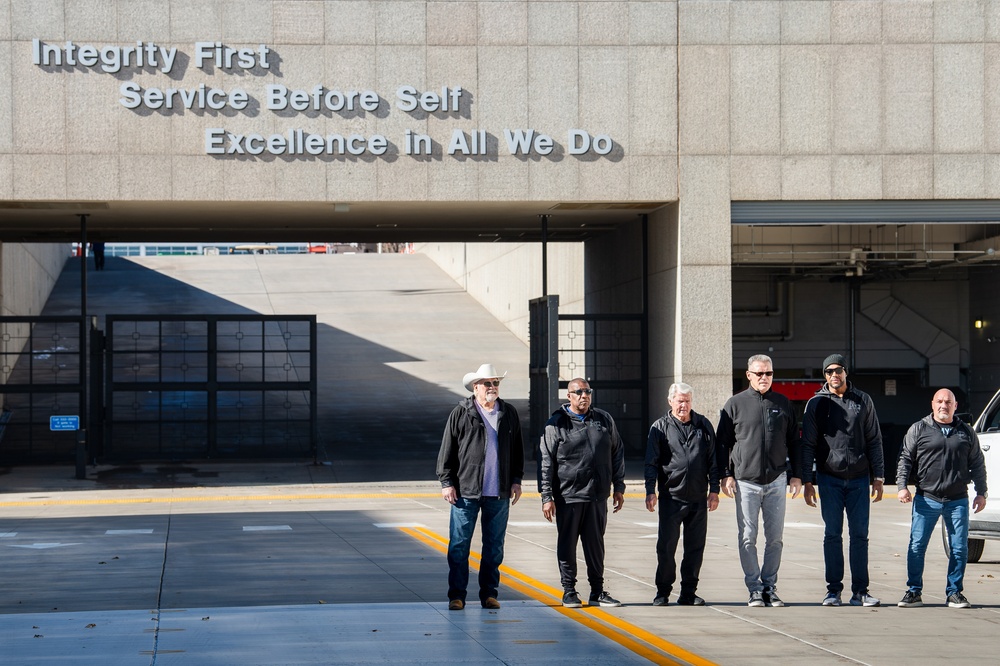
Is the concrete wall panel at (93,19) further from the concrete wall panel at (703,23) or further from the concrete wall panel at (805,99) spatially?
the concrete wall panel at (805,99)

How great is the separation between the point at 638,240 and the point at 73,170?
11436 millimetres

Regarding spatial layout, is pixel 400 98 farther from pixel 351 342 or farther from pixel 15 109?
pixel 351 342

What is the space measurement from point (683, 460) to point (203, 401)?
83.7ft

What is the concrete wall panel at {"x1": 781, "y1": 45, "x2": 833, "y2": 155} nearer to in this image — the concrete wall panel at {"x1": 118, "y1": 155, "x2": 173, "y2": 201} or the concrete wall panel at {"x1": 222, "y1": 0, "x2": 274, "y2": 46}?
the concrete wall panel at {"x1": 222, "y1": 0, "x2": 274, "y2": 46}

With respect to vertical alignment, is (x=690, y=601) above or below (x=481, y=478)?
below

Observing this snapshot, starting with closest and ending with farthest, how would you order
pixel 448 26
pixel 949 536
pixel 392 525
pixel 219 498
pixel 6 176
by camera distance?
pixel 949 536, pixel 392 525, pixel 219 498, pixel 6 176, pixel 448 26

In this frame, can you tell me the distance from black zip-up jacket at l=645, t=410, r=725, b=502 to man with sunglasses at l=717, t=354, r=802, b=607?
0.20 m

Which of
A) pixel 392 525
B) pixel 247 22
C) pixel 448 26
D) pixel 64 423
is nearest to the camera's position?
pixel 392 525

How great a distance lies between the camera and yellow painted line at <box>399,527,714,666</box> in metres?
8.26

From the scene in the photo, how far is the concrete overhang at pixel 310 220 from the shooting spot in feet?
85.0

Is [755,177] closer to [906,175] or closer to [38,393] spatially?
[906,175]

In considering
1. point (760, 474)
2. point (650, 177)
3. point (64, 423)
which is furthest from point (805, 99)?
point (760, 474)

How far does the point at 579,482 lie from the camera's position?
10273 mm

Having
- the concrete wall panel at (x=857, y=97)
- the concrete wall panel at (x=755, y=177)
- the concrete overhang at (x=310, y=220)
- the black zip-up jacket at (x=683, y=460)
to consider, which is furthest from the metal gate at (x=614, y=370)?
the black zip-up jacket at (x=683, y=460)
